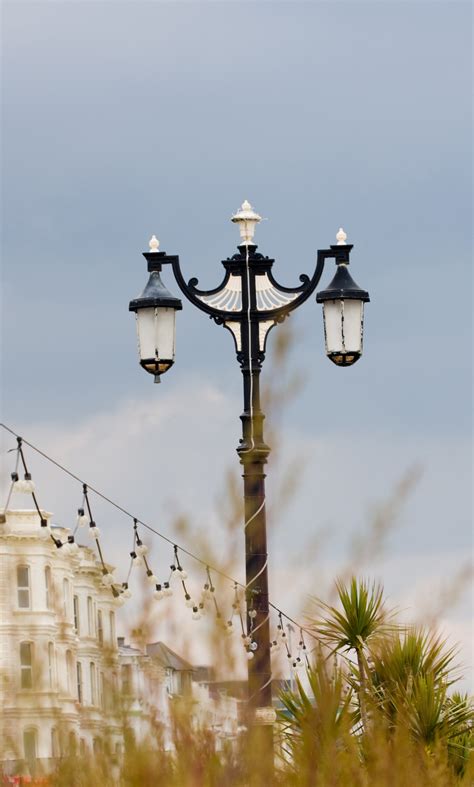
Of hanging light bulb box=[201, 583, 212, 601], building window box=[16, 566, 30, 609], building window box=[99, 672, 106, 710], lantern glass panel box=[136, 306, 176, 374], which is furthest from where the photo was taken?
building window box=[16, 566, 30, 609]

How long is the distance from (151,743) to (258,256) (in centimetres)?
689


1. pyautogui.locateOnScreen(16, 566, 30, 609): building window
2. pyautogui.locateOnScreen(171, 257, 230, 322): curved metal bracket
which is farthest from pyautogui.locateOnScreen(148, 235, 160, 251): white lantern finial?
pyautogui.locateOnScreen(16, 566, 30, 609): building window

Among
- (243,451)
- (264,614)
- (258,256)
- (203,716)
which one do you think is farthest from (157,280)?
(203,716)

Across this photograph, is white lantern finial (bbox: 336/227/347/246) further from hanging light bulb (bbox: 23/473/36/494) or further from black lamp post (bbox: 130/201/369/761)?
hanging light bulb (bbox: 23/473/36/494)

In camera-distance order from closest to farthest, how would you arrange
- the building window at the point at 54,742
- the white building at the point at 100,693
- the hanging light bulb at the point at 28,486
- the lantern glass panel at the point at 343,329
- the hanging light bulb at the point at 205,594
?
the white building at the point at 100,693 → the hanging light bulb at the point at 205,594 → the building window at the point at 54,742 → the hanging light bulb at the point at 28,486 → the lantern glass panel at the point at 343,329

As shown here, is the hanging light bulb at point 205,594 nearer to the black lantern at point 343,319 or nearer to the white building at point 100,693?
the white building at point 100,693

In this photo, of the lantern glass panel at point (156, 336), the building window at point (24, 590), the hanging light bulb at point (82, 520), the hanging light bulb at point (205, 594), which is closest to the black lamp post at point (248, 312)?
the lantern glass panel at point (156, 336)

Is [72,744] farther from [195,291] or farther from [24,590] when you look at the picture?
[24,590]

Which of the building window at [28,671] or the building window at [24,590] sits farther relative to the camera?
the building window at [24,590]

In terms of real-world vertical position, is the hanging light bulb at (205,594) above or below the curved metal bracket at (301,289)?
below

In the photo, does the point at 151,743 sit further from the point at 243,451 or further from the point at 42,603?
the point at 42,603

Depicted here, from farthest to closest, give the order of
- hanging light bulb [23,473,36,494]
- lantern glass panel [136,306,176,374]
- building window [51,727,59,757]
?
lantern glass panel [136,306,176,374], hanging light bulb [23,473,36,494], building window [51,727,59,757]

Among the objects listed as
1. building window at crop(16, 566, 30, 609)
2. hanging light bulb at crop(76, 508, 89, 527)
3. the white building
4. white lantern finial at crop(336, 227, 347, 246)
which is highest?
building window at crop(16, 566, 30, 609)

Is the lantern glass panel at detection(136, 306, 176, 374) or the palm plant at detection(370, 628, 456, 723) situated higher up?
the lantern glass panel at detection(136, 306, 176, 374)
